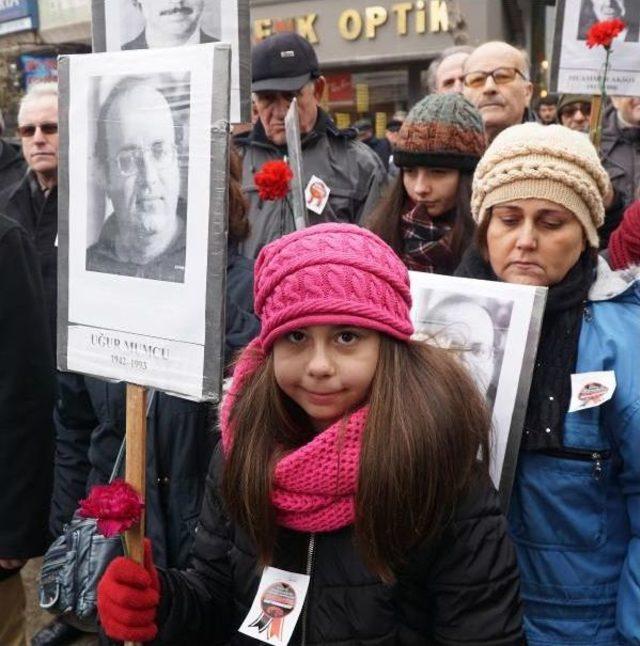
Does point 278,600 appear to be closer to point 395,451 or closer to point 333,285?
point 395,451

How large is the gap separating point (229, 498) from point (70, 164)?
0.73 m

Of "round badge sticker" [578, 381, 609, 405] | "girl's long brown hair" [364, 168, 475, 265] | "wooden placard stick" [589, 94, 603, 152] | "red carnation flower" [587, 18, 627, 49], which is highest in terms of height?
"red carnation flower" [587, 18, 627, 49]

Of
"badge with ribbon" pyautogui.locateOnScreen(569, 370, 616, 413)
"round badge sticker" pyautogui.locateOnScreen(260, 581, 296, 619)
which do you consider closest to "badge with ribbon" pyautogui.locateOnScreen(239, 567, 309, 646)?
"round badge sticker" pyautogui.locateOnScreen(260, 581, 296, 619)

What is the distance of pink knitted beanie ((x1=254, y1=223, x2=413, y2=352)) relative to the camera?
136cm

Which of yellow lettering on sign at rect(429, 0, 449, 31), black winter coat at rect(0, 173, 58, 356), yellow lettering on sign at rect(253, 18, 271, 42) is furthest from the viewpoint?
yellow lettering on sign at rect(253, 18, 271, 42)

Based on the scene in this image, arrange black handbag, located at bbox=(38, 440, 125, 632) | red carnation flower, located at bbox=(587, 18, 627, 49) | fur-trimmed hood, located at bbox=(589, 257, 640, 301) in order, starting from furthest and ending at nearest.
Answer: red carnation flower, located at bbox=(587, 18, 627, 49)
fur-trimmed hood, located at bbox=(589, 257, 640, 301)
black handbag, located at bbox=(38, 440, 125, 632)

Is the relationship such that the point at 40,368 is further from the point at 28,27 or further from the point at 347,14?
the point at 28,27

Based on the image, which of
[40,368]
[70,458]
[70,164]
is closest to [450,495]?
[70,164]

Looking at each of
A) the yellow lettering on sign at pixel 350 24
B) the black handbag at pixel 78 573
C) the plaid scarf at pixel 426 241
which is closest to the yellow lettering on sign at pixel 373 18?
the yellow lettering on sign at pixel 350 24

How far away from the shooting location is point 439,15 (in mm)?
11070

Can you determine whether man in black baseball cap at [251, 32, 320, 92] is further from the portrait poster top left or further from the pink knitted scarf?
the pink knitted scarf

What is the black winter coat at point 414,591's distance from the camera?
1.39m

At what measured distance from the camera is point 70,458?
261 centimetres

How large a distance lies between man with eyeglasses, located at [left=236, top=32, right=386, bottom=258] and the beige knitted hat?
4.90ft
